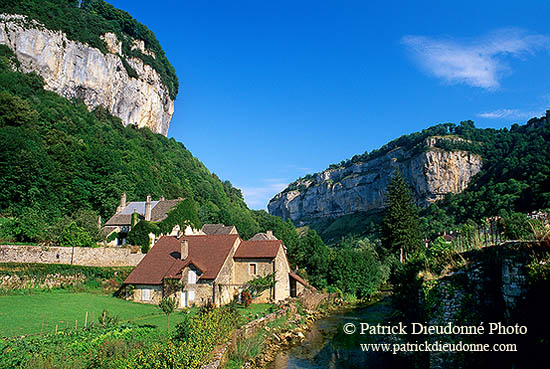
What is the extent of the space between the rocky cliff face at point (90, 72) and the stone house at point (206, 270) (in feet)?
241

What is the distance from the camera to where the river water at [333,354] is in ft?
57.7

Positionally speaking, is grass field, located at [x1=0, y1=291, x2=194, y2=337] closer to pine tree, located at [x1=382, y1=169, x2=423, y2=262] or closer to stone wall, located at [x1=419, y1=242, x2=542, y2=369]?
stone wall, located at [x1=419, y1=242, x2=542, y2=369]

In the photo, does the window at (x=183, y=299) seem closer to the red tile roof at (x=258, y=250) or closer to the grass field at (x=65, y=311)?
the grass field at (x=65, y=311)

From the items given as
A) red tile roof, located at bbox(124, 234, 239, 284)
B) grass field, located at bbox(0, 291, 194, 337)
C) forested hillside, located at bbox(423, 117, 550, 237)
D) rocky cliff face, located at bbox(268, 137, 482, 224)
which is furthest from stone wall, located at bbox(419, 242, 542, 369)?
rocky cliff face, located at bbox(268, 137, 482, 224)

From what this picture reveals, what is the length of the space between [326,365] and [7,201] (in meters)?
45.2

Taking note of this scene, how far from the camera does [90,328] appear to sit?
1680 cm

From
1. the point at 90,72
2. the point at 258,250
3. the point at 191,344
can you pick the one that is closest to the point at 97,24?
the point at 90,72

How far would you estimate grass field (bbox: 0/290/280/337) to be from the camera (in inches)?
666

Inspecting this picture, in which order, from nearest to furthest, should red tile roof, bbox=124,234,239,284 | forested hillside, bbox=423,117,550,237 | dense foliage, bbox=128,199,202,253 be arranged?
red tile roof, bbox=124,234,239,284 → dense foliage, bbox=128,199,202,253 → forested hillside, bbox=423,117,550,237

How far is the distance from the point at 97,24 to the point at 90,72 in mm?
22061

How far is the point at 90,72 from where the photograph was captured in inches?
3792

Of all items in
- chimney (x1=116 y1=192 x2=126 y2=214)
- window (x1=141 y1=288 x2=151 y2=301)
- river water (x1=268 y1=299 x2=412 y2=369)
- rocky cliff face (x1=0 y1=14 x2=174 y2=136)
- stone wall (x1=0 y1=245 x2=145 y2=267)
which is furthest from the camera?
rocky cliff face (x1=0 y1=14 x2=174 y2=136)

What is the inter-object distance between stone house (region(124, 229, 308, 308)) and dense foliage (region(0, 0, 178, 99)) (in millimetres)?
83076

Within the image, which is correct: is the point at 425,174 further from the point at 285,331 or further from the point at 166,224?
the point at 285,331
